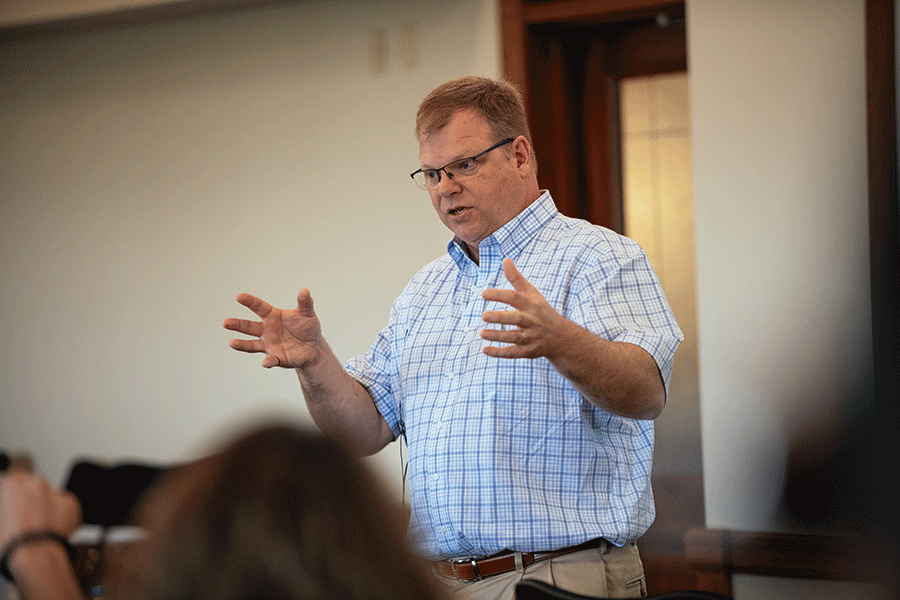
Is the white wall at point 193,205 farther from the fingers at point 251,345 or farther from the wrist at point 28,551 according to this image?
the wrist at point 28,551

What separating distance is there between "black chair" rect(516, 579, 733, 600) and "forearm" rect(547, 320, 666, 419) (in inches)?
12.4

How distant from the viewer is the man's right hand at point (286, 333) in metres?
1.73

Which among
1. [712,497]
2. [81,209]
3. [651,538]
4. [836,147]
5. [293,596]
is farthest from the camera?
[81,209]

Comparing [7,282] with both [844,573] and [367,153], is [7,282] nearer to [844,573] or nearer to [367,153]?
[367,153]

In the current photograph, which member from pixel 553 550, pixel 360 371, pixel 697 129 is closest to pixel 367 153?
pixel 697 129

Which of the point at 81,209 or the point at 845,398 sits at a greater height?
the point at 81,209

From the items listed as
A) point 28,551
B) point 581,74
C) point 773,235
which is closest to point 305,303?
point 28,551

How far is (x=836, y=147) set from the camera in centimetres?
258

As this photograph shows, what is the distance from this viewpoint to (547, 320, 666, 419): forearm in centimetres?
138

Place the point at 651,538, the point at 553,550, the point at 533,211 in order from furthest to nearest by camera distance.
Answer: the point at 651,538, the point at 533,211, the point at 553,550

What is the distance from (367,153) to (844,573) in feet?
7.27

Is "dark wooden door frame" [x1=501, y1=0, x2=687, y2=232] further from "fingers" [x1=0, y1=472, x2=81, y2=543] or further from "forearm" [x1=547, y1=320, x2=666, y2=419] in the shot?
"fingers" [x1=0, y1=472, x2=81, y2=543]

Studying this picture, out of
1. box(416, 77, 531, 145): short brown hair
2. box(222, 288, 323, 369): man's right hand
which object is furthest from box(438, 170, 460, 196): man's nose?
box(222, 288, 323, 369): man's right hand

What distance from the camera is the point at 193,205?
3.68m
